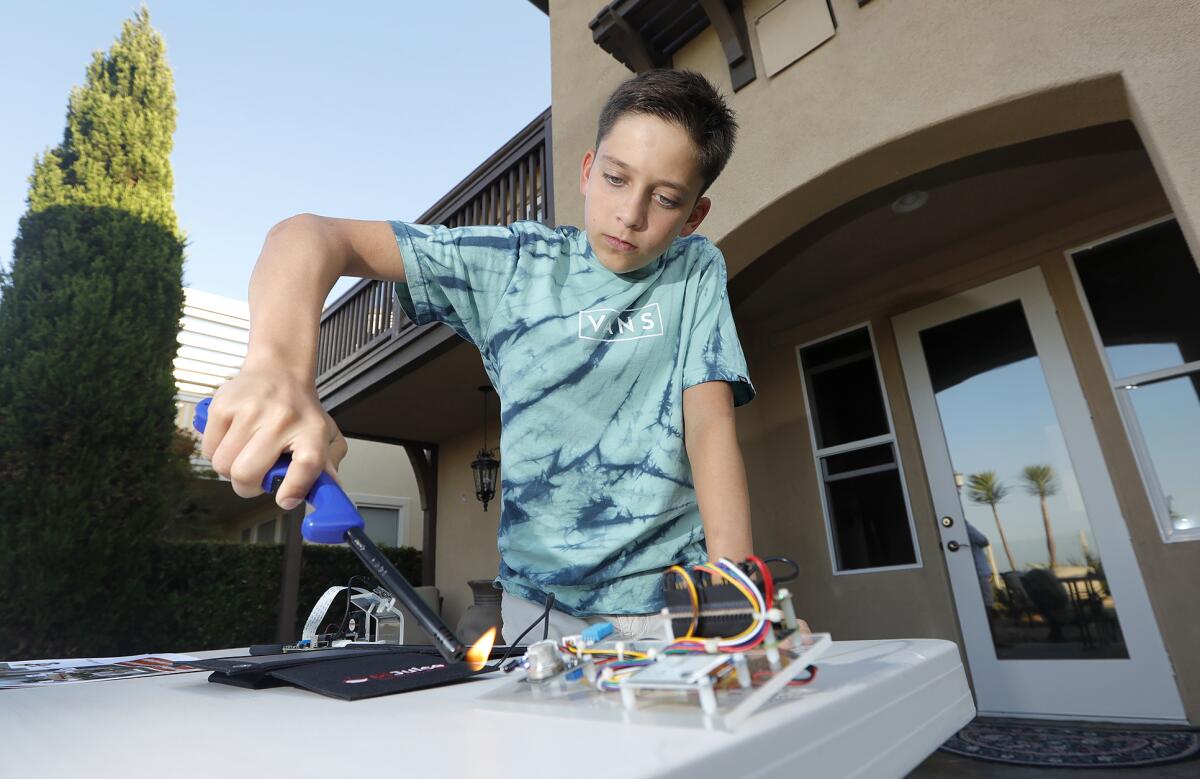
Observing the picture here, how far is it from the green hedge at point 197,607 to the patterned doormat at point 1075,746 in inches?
177

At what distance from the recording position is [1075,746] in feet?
9.40

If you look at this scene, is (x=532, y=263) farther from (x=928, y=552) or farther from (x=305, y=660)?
(x=928, y=552)

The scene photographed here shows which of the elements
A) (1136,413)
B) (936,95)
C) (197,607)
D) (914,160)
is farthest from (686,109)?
(197,607)

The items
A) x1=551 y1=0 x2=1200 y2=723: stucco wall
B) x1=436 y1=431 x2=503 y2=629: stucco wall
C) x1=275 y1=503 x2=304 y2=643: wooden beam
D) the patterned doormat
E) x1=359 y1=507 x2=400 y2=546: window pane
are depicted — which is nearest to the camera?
x1=551 y1=0 x2=1200 y2=723: stucco wall

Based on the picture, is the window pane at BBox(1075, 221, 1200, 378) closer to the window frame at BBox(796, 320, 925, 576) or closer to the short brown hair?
the window frame at BBox(796, 320, 925, 576)

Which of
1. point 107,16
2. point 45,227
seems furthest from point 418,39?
point 45,227

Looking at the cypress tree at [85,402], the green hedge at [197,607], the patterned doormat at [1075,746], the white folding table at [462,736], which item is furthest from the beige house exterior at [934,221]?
the green hedge at [197,607]

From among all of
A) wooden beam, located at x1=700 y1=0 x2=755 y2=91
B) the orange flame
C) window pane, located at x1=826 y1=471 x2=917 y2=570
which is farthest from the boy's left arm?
window pane, located at x1=826 y1=471 x2=917 y2=570

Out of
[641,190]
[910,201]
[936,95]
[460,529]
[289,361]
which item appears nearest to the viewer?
[289,361]

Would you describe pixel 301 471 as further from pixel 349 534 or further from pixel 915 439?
pixel 915 439

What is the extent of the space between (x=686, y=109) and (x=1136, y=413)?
3.66 m

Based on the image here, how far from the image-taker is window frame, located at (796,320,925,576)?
157 inches

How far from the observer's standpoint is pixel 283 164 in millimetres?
13336

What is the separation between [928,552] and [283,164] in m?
14.4
